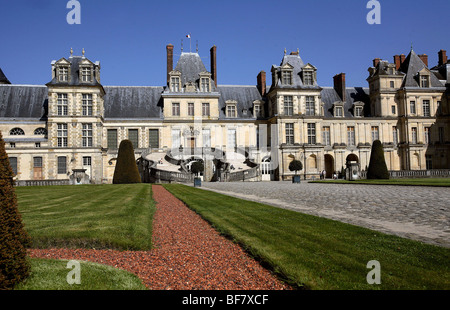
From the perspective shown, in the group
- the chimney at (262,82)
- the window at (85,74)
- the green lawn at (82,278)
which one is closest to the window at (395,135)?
the chimney at (262,82)

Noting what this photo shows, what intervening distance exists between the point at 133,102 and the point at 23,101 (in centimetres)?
1098

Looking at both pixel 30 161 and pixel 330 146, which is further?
pixel 330 146

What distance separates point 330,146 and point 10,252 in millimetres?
40505

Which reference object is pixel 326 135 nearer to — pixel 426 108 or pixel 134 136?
pixel 426 108

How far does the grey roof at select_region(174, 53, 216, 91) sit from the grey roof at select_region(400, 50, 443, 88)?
22.1 metres

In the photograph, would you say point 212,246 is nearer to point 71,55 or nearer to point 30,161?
point 30,161

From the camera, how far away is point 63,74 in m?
36.5

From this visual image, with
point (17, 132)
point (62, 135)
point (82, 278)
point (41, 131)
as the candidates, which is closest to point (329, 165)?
point (62, 135)

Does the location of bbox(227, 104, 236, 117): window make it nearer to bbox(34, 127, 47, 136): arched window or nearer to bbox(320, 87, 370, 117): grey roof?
bbox(320, 87, 370, 117): grey roof

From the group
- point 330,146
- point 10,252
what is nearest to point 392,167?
point 330,146

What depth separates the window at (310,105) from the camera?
4028 centimetres

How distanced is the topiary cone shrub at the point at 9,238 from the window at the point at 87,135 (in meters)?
34.2

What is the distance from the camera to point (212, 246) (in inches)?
248

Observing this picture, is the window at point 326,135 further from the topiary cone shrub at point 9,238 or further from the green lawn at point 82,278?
the topiary cone shrub at point 9,238
